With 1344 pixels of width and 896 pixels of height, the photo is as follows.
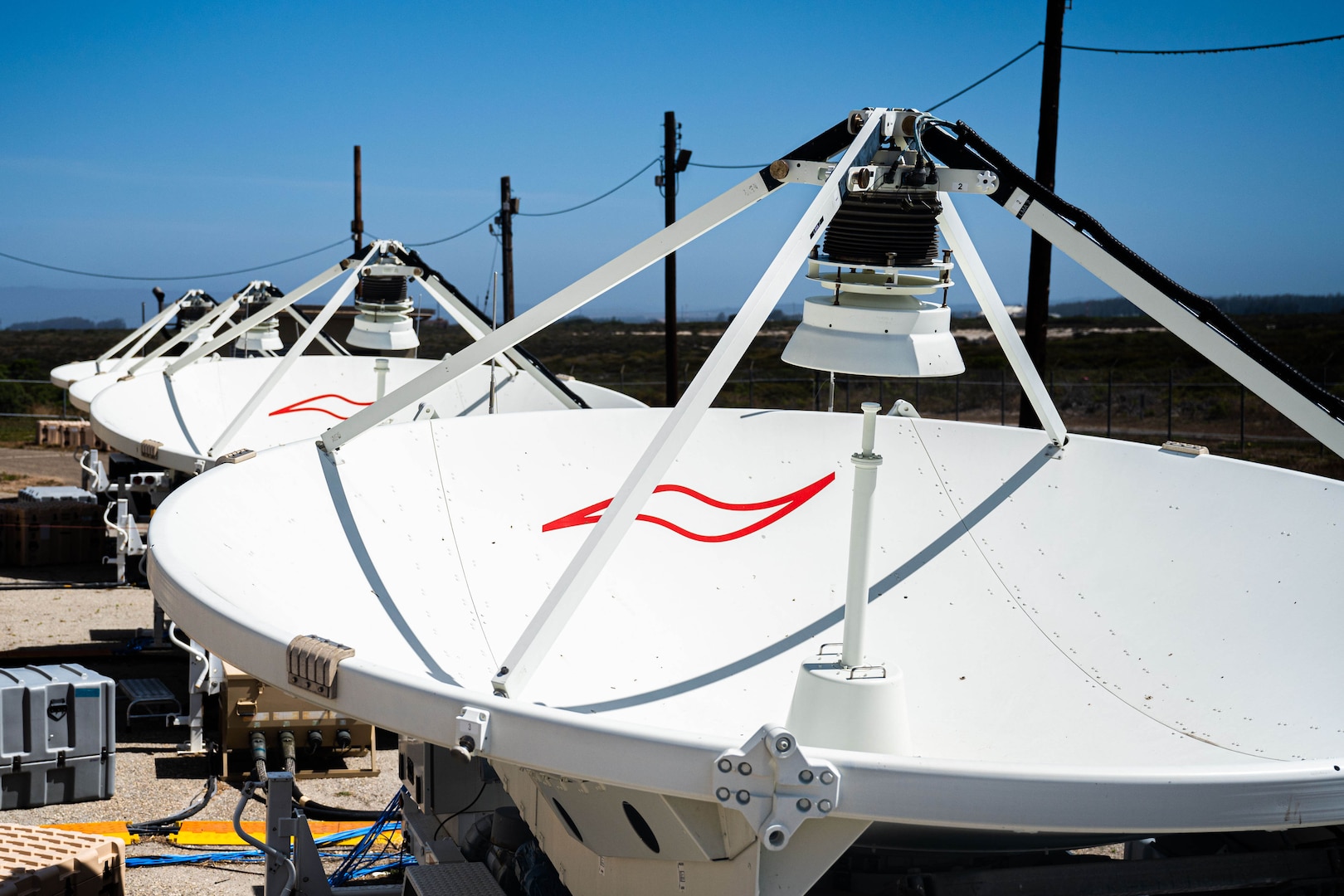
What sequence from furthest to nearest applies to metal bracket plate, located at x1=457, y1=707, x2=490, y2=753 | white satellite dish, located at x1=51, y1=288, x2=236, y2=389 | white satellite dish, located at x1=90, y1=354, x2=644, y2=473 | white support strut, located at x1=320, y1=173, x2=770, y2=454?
1. white satellite dish, located at x1=51, y1=288, x2=236, y2=389
2. white satellite dish, located at x1=90, y1=354, x2=644, y2=473
3. white support strut, located at x1=320, y1=173, x2=770, y2=454
4. metal bracket plate, located at x1=457, y1=707, x2=490, y2=753

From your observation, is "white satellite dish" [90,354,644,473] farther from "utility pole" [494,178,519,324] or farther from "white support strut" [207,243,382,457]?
"utility pole" [494,178,519,324]

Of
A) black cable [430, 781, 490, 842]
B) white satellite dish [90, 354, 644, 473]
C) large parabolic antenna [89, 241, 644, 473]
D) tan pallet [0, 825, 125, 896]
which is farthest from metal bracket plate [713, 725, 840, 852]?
white satellite dish [90, 354, 644, 473]

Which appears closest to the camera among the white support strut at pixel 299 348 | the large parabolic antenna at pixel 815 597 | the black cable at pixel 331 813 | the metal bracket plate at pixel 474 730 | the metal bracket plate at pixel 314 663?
the large parabolic antenna at pixel 815 597

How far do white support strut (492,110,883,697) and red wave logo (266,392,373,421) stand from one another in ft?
31.9

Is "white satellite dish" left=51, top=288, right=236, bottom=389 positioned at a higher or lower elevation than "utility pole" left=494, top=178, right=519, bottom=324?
lower

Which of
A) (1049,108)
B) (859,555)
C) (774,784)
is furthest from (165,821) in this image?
(1049,108)

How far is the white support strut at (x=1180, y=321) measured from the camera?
472 centimetres

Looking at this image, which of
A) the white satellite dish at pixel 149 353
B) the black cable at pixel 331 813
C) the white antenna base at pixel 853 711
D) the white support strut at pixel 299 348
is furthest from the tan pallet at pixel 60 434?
the white antenna base at pixel 853 711

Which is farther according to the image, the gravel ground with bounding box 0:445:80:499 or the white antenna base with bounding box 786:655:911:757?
the gravel ground with bounding box 0:445:80:499

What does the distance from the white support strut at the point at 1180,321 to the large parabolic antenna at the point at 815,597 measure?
0.5 inches

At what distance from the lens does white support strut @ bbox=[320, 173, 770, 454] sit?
5227 mm

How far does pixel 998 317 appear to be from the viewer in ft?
20.9

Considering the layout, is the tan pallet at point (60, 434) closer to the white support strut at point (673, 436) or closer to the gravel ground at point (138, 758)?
the gravel ground at point (138, 758)

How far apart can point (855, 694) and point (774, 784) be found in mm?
1634
